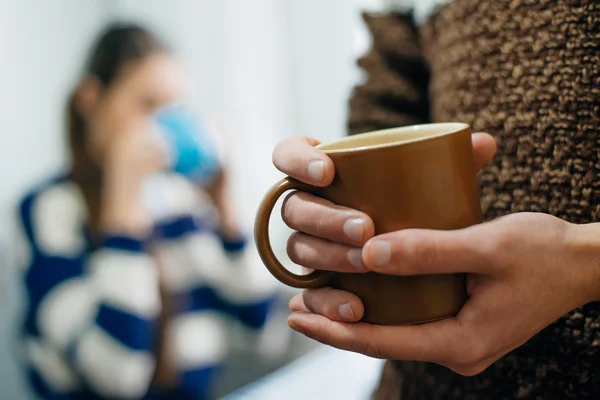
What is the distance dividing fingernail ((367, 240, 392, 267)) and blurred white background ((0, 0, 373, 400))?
0.95 m

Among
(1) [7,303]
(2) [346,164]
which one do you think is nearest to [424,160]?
(2) [346,164]

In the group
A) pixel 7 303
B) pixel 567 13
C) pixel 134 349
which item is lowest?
pixel 134 349

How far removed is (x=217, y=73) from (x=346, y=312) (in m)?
1.34

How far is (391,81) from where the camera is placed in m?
0.55

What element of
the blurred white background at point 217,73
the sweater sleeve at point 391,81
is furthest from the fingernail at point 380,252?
the blurred white background at point 217,73

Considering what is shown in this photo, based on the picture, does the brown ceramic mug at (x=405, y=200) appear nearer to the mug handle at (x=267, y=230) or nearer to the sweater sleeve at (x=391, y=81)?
the mug handle at (x=267, y=230)

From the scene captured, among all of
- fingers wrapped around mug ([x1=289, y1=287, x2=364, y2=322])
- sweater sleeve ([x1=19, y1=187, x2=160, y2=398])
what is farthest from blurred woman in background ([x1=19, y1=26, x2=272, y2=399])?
fingers wrapped around mug ([x1=289, y1=287, x2=364, y2=322])

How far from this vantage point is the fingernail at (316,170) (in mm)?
289

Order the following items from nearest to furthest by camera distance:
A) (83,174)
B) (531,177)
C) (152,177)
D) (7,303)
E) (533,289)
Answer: (533,289), (531,177), (7,303), (83,174), (152,177)

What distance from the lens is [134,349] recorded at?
1.25m

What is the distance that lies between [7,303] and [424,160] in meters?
0.99

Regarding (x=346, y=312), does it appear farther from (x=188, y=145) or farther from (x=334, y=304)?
(x=188, y=145)

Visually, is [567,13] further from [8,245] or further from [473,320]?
[8,245]

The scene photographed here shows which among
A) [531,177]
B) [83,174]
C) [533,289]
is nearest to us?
[533,289]
